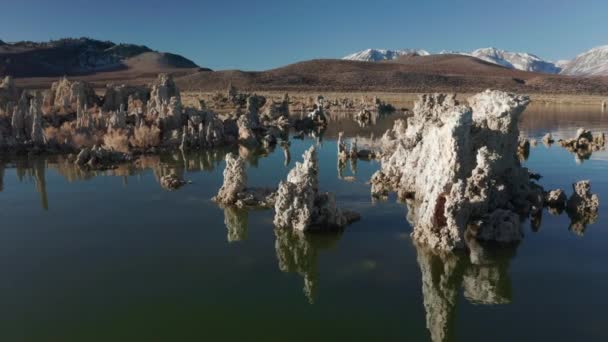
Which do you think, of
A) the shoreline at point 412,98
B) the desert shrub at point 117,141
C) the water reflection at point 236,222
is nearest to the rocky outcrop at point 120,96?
the desert shrub at point 117,141

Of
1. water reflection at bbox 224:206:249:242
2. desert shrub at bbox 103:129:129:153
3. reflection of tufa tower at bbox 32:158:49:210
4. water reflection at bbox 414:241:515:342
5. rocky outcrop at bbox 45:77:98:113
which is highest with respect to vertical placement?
rocky outcrop at bbox 45:77:98:113

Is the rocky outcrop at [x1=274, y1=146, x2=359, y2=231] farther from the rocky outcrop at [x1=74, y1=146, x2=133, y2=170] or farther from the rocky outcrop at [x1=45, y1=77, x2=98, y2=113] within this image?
the rocky outcrop at [x1=45, y1=77, x2=98, y2=113]

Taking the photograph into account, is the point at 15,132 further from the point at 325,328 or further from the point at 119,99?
the point at 325,328

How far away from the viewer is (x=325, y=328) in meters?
10.7

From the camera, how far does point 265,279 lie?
42.8 ft

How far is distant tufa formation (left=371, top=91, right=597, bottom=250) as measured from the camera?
48.5 ft

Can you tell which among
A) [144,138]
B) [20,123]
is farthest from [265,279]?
[20,123]

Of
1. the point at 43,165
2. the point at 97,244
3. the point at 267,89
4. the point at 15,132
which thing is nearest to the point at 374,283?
the point at 97,244

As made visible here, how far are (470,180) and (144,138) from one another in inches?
886

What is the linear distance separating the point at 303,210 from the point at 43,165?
1825 cm

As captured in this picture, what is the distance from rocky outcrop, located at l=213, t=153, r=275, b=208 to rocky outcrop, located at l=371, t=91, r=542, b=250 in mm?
4850

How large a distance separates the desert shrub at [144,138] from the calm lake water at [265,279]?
36.9 ft

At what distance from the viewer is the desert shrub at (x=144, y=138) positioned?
31875mm

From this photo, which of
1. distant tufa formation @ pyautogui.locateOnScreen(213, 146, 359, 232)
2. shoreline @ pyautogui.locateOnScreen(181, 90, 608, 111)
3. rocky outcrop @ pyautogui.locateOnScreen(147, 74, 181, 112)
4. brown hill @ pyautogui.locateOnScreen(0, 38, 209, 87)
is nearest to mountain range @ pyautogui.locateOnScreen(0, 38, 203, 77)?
brown hill @ pyautogui.locateOnScreen(0, 38, 209, 87)
